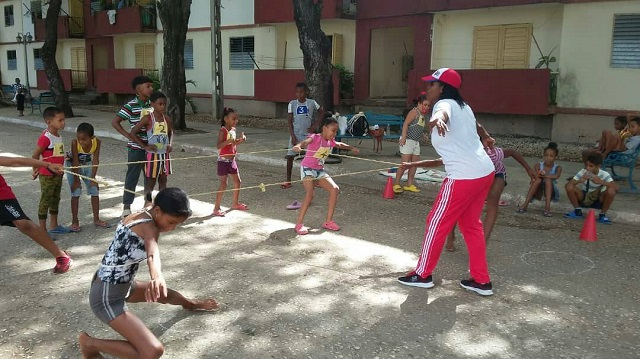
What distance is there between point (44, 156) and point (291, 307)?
333 cm

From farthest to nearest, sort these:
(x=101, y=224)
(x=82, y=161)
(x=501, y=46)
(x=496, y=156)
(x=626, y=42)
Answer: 1. (x=501, y=46)
2. (x=626, y=42)
3. (x=101, y=224)
4. (x=82, y=161)
5. (x=496, y=156)

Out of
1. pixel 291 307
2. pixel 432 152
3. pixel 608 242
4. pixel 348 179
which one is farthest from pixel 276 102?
pixel 291 307

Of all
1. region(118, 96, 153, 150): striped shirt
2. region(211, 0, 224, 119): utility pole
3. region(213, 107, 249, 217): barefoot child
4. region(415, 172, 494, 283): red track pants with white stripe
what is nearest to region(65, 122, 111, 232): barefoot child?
region(118, 96, 153, 150): striped shirt

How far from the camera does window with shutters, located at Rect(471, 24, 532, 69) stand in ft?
47.9

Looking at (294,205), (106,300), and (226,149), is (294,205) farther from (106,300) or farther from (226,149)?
(106,300)

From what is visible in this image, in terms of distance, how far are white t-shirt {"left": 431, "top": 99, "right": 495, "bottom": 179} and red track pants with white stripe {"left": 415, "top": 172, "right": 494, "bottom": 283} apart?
71 mm

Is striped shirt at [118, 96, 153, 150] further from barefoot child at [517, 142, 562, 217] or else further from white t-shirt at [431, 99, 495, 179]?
barefoot child at [517, 142, 562, 217]

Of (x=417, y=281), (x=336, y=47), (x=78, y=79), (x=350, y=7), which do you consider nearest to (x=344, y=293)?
(x=417, y=281)

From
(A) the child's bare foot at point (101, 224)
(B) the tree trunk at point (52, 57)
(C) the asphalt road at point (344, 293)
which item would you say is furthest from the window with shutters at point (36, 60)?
(A) the child's bare foot at point (101, 224)

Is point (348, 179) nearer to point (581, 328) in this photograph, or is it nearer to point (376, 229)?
point (376, 229)

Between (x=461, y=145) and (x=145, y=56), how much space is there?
935 inches

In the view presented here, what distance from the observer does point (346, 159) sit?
11.4 meters

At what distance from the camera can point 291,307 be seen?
418 cm

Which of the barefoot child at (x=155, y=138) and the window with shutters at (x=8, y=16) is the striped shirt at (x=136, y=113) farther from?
the window with shutters at (x=8, y=16)
